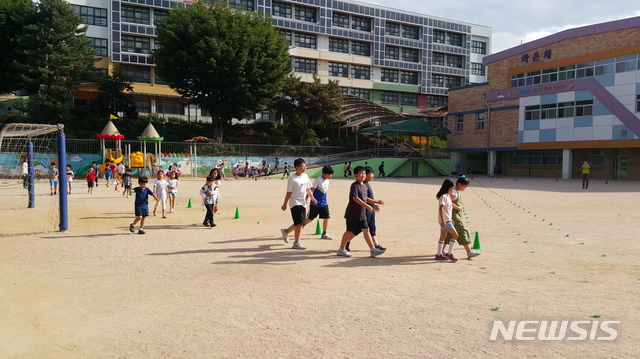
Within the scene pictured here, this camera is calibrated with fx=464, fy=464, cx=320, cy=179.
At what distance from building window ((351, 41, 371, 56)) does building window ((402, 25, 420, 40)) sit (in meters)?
5.99

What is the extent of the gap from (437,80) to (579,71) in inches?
1300

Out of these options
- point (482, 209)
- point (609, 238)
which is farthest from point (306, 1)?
point (609, 238)

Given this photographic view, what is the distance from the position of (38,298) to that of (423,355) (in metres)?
4.88

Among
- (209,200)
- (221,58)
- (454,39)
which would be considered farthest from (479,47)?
(209,200)

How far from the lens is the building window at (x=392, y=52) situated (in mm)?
65562

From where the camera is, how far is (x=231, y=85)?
41.7m

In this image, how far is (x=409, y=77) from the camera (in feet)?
223

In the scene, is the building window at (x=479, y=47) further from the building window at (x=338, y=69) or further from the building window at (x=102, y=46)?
the building window at (x=102, y=46)

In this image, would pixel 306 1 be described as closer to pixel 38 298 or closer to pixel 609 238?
pixel 609 238

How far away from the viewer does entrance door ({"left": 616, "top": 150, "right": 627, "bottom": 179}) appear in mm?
37844

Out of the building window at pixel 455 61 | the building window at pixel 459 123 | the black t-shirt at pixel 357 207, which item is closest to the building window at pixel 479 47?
the building window at pixel 455 61

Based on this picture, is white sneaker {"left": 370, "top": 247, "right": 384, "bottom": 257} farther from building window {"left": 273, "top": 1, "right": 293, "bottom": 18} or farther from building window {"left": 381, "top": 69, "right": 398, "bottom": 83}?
building window {"left": 381, "top": 69, "right": 398, "bottom": 83}

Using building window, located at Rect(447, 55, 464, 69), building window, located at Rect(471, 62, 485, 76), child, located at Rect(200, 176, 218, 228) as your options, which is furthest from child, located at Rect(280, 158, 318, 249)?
building window, located at Rect(471, 62, 485, 76)

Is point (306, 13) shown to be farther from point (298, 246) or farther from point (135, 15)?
point (298, 246)
